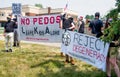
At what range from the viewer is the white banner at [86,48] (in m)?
8.40

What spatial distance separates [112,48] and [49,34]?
4442 mm

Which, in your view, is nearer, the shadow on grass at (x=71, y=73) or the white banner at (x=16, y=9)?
the shadow on grass at (x=71, y=73)

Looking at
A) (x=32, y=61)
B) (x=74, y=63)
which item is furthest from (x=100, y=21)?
(x=32, y=61)

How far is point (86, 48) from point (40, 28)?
12.1ft

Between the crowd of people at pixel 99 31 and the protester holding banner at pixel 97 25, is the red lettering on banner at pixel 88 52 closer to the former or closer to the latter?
the crowd of people at pixel 99 31

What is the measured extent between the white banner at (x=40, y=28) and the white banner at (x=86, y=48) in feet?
3.41

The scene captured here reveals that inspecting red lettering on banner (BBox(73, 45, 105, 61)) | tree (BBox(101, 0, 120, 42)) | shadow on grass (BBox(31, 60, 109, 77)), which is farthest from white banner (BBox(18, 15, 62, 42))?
tree (BBox(101, 0, 120, 42))

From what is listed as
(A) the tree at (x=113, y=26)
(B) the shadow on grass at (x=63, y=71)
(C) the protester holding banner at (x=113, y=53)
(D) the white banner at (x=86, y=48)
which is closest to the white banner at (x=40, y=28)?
(D) the white banner at (x=86, y=48)

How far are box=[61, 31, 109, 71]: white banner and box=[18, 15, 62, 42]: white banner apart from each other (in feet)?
3.41

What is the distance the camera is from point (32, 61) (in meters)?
10.7

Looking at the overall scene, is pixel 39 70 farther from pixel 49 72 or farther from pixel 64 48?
pixel 64 48

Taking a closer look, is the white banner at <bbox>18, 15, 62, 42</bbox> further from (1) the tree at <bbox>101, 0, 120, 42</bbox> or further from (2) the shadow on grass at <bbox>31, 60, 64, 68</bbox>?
(1) the tree at <bbox>101, 0, 120, 42</bbox>

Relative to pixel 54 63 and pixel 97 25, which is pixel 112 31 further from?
pixel 54 63

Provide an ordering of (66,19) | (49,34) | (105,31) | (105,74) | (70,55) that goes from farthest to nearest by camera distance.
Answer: (49,34)
(66,19)
(70,55)
(105,74)
(105,31)
